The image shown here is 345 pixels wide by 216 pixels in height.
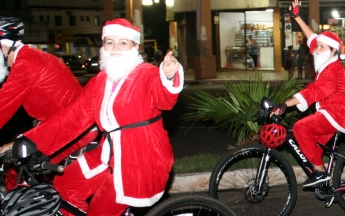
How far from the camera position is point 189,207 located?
3.71m

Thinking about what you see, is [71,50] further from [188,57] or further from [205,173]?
[205,173]

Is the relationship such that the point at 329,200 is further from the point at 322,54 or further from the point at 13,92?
the point at 13,92

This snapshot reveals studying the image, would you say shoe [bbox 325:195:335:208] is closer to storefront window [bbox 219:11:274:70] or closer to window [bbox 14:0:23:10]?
storefront window [bbox 219:11:274:70]

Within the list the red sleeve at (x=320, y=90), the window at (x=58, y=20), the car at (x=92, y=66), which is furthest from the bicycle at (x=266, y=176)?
the window at (x=58, y=20)

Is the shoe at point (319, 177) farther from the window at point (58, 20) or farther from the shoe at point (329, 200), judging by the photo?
the window at point (58, 20)

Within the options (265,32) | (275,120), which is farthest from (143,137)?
(265,32)

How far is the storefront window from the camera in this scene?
3400 cm

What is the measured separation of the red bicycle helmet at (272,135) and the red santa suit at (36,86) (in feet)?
5.28

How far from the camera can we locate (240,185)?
20.0ft

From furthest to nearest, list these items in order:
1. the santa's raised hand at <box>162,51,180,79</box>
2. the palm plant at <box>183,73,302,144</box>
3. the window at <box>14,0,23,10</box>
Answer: the window at <box>14,0,23,10</box> → the palm plant at <box>183,73,302,144</box> → the santa's raised hand at <box>162,51,180,79</box>

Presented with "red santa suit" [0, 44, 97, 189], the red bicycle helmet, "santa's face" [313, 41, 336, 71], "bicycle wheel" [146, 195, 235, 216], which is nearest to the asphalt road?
the red bicycle helmet

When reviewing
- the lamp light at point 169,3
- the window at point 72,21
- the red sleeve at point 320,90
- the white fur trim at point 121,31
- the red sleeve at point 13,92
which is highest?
the window at point 72,21

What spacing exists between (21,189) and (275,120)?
104 inches

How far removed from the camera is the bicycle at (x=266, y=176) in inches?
223
